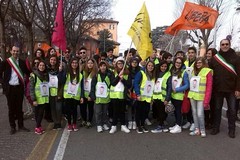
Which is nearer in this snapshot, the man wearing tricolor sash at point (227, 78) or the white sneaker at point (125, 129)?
the man wearing tricolor sash at point (227, 78)

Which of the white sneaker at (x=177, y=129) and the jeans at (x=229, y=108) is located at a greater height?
the jeans at (x=229, y=108)

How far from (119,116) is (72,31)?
3166 centimetres

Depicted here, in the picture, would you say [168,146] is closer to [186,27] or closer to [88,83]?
[88,83]

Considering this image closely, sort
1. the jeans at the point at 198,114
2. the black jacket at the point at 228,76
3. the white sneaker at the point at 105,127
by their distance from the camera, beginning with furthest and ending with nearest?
1. the white sneaker at the point at 105,127
2. the jeans at the point at 198,114
3. the black jacket at the point at 228,76

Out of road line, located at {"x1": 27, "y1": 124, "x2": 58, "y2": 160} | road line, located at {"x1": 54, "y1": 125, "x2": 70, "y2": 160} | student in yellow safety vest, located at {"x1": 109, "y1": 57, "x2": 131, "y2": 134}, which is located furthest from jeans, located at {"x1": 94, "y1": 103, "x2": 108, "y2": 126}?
road line, located at {"x1": 27, "y1": 124, "x2": 58, "y2": 160}

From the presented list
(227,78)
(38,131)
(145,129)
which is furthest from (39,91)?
(227,78)

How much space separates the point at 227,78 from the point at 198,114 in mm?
1006

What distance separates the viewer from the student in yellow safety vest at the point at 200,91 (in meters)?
7.76

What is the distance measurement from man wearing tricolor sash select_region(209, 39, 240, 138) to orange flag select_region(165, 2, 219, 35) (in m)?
3.03

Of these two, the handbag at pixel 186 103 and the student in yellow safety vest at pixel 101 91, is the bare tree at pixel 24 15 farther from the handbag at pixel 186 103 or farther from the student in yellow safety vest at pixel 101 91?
the handbag at pixel 186 103

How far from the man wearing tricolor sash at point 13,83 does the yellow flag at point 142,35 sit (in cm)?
274

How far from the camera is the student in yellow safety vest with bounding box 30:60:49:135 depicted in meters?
8.09

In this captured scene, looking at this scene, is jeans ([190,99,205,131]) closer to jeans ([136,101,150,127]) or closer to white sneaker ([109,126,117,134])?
jeans ([136,101,150,127])

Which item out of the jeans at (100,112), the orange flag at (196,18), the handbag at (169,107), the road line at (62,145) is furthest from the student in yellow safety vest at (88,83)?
the orange flag at (196,18)
